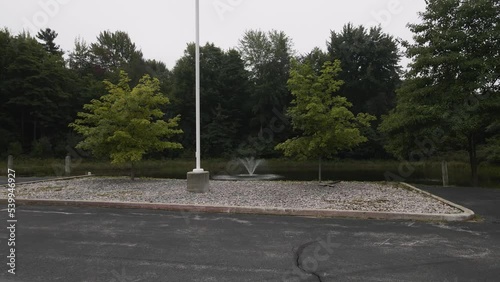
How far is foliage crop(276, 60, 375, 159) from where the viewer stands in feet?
42.2

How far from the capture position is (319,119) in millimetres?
12758

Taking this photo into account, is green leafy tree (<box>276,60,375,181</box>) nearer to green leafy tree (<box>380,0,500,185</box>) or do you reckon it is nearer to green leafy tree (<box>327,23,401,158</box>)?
green leafy tree (<box>380,0,500,185</box>)

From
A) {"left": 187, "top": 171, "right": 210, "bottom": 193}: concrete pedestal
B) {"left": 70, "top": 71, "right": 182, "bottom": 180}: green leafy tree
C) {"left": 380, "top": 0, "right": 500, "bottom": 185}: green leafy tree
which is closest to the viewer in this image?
{"left": 187, "top": 171, "right": 210, "bottom": 193}: concrete pedestal

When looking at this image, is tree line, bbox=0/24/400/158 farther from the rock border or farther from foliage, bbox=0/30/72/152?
the rock border

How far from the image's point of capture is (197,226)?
7512 millimetres

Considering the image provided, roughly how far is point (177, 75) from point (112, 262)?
153ft

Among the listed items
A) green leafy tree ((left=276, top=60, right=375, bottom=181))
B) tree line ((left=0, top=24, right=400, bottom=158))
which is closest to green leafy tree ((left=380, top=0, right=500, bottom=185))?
green leafy tree ((left=276, top=60, right=375, bottom=181))

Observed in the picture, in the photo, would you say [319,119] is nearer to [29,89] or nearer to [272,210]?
[272,210]

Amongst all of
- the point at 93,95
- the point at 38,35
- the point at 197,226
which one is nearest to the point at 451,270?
the point at 197,226

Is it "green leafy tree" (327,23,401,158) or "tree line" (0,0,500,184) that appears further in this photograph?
"green leafy tree" (327,23,401,158)

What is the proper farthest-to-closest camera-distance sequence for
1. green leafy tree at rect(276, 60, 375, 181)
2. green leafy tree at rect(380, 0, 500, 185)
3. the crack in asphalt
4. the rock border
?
green leafy tree at rect(380, 0, 500, 185), green leafy tree at rect(276, 60, 375, 181), the rock border, the crack in asphalt

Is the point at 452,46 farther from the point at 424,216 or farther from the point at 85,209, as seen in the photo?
the point at 85,209

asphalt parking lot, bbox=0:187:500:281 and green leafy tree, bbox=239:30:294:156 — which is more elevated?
green leafy tree, bbox=239:30:294:156

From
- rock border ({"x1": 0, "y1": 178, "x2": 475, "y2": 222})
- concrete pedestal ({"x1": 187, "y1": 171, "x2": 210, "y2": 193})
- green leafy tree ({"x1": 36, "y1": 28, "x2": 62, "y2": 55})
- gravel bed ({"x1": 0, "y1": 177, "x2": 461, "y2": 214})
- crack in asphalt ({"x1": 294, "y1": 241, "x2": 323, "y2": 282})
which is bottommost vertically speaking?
crack in asphalt ({"x1": 294, "y1": 241, "x2": 323, "y2": 282})
